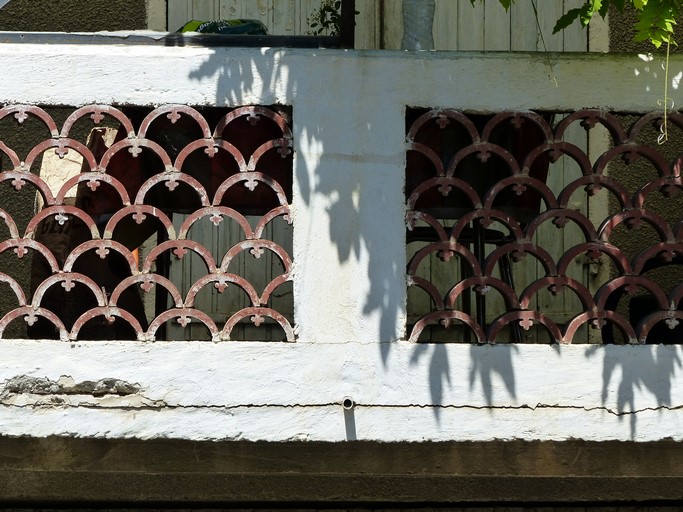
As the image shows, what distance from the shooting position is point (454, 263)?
536 centimetres

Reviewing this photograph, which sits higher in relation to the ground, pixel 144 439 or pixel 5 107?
pixel 5 107

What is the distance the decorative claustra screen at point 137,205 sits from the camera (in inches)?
139

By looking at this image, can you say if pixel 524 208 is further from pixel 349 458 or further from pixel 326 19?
pixel 326 19

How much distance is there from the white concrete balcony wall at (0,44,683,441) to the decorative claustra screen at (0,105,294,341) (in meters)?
0.08

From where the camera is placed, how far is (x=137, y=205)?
3545 millimetres

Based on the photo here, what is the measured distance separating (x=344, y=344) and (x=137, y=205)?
81 centimetres

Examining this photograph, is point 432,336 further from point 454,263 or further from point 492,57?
point 492,57

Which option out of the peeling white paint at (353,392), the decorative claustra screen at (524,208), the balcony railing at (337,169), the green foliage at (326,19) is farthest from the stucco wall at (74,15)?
the peeling white paint at (353,392)

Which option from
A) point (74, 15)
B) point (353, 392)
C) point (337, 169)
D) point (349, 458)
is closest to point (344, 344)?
point (353, 392)

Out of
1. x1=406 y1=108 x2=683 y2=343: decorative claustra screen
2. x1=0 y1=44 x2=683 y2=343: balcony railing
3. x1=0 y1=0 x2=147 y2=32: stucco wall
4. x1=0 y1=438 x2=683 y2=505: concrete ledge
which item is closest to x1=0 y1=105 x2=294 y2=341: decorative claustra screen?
x1=0 y1=44 x2=683 y2=343: balcony railing

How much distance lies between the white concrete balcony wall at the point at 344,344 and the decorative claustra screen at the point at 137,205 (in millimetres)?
84

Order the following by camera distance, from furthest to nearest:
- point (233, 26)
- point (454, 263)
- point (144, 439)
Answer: point (454, 263) < point (233, 26) < point (144, 439)

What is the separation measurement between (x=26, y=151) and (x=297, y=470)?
2594 mm

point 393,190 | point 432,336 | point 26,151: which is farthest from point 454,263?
point 26,151
